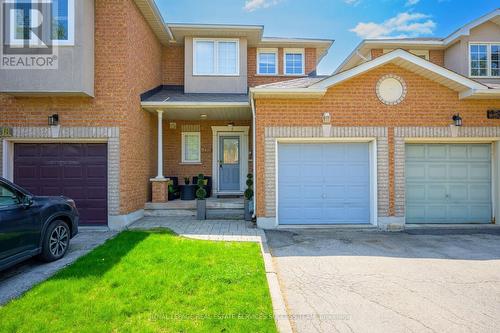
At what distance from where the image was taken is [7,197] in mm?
4875

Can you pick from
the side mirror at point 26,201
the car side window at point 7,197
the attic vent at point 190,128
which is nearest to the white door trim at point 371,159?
the attic vent at point 190,128

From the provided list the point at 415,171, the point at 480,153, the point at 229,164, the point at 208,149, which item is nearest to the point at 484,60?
the point at 480,153

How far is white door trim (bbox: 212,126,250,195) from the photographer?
1230 centimetres

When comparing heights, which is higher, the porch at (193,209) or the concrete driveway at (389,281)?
the porch at (193,209)

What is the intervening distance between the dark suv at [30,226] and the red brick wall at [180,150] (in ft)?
19.9

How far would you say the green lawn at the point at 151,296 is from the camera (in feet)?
10.9

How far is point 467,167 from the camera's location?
9.07m

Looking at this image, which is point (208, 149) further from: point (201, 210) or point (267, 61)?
point (267, 61)

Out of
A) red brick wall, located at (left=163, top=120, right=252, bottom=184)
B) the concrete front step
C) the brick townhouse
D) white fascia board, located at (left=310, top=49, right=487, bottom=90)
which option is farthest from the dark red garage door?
white fascia board, located at (left=310, top=49, right=487, bottom=90)

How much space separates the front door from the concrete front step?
251 centimetres

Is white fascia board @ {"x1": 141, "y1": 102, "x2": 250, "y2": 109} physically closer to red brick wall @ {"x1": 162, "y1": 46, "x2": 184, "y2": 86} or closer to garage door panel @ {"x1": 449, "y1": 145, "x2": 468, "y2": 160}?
red brick wall @ {"x1": 162, "y1": 46, "x2": 184, "y2": 86}

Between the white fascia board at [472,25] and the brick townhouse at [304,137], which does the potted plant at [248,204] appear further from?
the white fascia board at [472,25]

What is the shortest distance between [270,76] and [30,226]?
10.7 metres

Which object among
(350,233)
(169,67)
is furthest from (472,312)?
(169,67)
